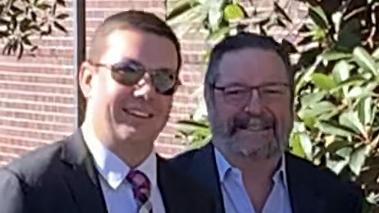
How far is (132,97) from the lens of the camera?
9.29 feet

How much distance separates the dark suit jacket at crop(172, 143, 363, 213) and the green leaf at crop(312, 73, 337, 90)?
1.39 feet

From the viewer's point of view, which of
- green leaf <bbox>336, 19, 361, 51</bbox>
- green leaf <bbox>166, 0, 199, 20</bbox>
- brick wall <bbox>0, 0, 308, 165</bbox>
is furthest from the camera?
brick wall <bbox>0, 0, 308, 165</bbox>

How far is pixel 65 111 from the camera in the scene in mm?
9875

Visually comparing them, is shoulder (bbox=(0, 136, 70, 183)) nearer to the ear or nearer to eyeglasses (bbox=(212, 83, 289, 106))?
the ear

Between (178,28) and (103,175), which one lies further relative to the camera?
(178,28)

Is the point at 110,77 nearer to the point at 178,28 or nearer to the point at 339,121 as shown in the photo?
the point at 339,121

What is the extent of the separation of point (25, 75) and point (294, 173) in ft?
21.8

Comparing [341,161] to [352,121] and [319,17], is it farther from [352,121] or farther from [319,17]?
[319,17]

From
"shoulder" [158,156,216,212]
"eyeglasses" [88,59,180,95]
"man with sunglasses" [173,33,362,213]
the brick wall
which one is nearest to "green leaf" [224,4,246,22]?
"man with sunglasses" [173,33,362,213]

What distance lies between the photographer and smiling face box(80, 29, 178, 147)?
2828mm

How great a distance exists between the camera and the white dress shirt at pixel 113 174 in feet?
9.60

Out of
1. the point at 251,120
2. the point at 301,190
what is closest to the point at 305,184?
the point at 301,190

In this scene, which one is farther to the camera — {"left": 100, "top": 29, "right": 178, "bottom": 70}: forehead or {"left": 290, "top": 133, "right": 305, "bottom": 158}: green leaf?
{"left": 290, "top": 133, "right": 305, "bottom": 158}: green leaf

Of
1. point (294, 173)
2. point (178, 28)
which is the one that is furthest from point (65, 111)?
point (294, 173)
